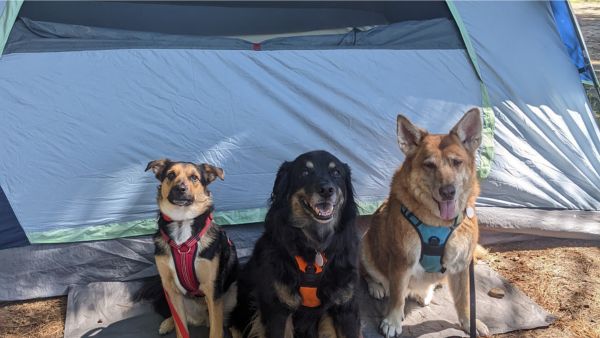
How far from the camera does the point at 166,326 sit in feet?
10.6

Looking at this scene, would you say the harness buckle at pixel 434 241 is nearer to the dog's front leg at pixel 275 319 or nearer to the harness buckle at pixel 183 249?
the dog's front leg at pixel 275 319

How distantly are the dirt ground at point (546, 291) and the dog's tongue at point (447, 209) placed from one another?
32.8 inches

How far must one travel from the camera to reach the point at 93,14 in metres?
4.46

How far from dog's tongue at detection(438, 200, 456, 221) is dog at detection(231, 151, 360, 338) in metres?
0.52

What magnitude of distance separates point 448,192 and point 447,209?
14cm

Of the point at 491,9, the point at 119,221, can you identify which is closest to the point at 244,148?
the point at 119,221

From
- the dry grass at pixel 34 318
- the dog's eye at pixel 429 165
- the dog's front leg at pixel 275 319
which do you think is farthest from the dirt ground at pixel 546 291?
the dog's front leg at pixel 275 319

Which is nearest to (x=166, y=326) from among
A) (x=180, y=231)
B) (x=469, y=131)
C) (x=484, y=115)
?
(x=180, y=231)

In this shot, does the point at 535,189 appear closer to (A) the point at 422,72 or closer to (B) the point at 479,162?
(B) the point at 479,162

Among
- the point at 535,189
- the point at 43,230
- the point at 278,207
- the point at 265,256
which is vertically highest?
the point at 535,189

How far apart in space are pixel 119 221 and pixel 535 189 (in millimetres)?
3010

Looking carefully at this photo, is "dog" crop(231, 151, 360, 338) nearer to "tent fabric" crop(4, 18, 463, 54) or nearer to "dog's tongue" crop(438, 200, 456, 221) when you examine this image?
"dog's tongue" crop(438, 200, 456, 221)

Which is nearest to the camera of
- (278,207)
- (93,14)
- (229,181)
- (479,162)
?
(278,207)

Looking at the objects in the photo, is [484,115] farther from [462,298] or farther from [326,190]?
[326,190]
